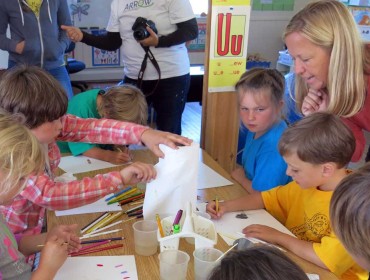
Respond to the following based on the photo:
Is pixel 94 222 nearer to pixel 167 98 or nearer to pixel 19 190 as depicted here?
pixel 19 190

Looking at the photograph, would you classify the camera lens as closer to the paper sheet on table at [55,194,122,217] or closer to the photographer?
the photographer

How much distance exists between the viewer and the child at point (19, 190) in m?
0.92

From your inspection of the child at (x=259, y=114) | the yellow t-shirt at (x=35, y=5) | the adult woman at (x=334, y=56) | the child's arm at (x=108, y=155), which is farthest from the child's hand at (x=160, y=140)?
the yellow t-shirt at (x=35, y=5)

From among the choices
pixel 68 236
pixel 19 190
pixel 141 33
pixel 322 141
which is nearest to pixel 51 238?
pixel 68 236

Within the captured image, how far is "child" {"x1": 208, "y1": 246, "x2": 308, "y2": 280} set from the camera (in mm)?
616

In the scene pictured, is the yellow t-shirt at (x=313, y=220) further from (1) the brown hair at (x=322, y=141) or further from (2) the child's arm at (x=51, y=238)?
(2) the child's arm at (x=51, y=238)

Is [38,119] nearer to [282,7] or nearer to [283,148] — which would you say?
[283,148]

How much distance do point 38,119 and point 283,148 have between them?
75 centimetres

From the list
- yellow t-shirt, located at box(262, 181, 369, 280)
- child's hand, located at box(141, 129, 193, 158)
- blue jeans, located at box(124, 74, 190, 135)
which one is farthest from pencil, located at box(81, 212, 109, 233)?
blue jeans, located at box(124, 74, 190, 135)

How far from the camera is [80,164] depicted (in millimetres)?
1730

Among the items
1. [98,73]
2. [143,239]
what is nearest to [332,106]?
[143,239]

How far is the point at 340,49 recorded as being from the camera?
1.38 meters

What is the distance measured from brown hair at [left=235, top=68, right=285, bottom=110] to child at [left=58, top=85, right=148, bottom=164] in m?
0.46

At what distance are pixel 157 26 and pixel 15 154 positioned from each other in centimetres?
155
